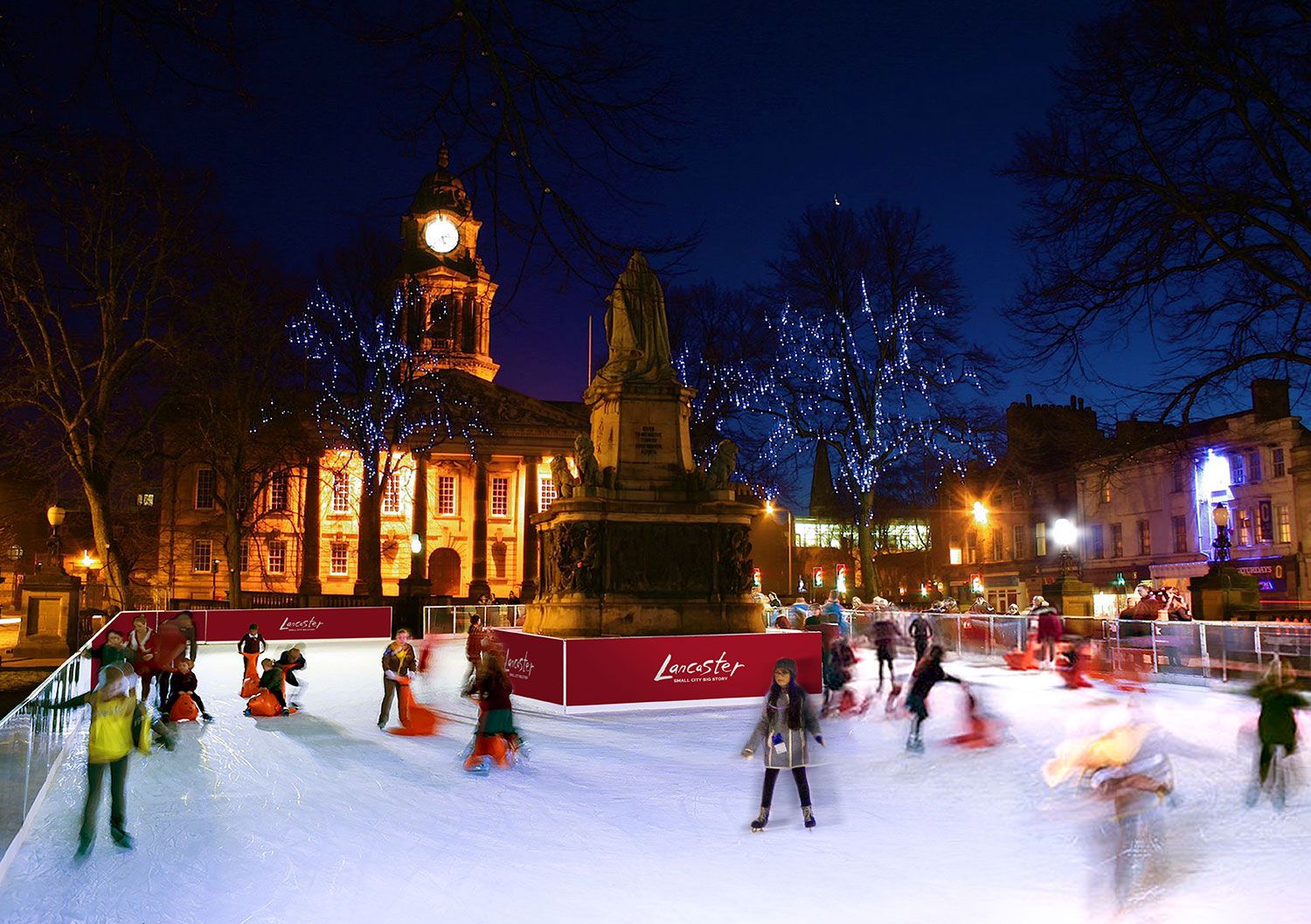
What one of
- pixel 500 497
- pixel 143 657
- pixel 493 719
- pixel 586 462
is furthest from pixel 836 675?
pixel 500 497

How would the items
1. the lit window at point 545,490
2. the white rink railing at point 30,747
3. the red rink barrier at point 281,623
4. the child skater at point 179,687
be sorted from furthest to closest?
the lit window at point 545,490
the red rink barrier at point 281,623
the child skater at point 179,687
the white rink railing at point 30,747

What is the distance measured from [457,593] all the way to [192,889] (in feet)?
192

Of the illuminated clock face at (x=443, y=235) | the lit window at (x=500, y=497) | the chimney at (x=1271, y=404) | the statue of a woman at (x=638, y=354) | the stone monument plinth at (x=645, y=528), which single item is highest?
the illuminated clock face at (x=443, y=235)

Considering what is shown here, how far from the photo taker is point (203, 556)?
61781 mm

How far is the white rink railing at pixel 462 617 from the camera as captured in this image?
31.6m

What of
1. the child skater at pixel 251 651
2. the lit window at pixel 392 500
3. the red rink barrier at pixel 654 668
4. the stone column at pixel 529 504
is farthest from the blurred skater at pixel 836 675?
the lit window at pixel 392 500

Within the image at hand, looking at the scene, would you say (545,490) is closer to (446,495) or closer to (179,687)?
(446,495)

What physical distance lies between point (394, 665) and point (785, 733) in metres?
6.91

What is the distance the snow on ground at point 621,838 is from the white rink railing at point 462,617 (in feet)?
62.2

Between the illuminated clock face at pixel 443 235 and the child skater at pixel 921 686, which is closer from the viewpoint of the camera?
the child skater at pixel 921 686

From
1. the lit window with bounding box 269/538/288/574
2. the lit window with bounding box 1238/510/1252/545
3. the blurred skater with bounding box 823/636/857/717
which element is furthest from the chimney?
the lit window with bounding box 269/538/288/574

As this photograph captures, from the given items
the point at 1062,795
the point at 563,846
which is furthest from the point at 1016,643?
the point at 563,846

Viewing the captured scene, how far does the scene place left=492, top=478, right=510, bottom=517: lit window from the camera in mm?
65375

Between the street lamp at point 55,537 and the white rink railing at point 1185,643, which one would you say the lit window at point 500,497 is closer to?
the street lamp at point 55,537
